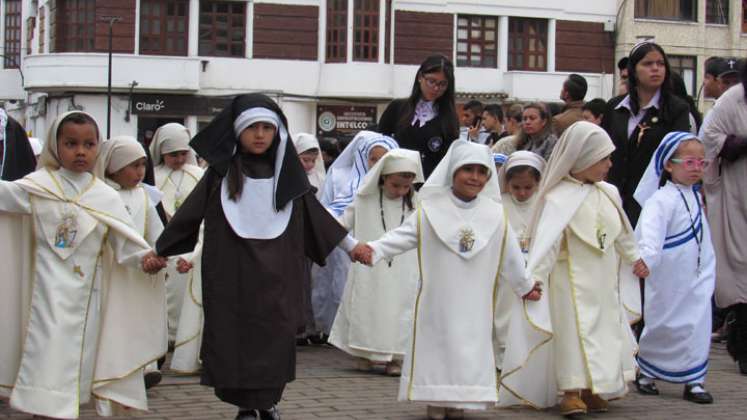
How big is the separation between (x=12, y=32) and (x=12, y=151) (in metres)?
42.7

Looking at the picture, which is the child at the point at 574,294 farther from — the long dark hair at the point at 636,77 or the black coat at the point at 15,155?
the black coat at the point at 15,155

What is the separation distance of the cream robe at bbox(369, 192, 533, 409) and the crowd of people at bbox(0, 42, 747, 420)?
0.04 feet

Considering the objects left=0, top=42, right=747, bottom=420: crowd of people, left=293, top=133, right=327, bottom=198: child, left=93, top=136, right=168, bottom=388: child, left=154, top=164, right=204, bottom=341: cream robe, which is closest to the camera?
left=0, top=42, right=747, bottom=420: crowd of people

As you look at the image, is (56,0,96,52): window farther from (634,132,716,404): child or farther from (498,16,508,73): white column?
(634,132,716,404): child

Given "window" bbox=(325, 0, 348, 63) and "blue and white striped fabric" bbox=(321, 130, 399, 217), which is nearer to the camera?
"blue and white striped fabric" bbox=(321, 130, 399, 217)

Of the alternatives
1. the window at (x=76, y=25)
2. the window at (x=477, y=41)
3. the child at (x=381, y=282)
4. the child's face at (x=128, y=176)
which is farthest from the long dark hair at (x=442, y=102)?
the window at (x=477, y=41)

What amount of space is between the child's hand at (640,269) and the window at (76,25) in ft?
106

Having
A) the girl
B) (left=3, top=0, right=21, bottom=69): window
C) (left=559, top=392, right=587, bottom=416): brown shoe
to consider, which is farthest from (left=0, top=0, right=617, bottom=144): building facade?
(left=559, top=392, right=587, bottom=416): brown shoe

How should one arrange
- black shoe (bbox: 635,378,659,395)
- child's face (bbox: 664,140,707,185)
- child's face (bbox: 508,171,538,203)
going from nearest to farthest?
child's face (bbox: 664,140,707,185)
black shoe (bbox: 635,378,659,395)
child's face (bbox: 508,171,538,203)

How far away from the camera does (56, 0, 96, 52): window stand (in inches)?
1508

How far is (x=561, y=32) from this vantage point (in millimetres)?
43031

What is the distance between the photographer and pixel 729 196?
971 centimetres

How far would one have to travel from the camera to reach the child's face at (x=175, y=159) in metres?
10.4

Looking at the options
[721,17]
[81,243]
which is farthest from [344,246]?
[721,17]
